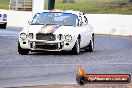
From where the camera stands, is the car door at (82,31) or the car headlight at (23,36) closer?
the car headlight at (23,36)

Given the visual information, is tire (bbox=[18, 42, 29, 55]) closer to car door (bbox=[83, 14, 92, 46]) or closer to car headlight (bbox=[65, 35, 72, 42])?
car headlight (bbox=[65, 35, 72, 42])

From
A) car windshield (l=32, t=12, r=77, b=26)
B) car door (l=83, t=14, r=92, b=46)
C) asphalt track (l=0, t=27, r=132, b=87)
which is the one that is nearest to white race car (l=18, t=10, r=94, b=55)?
car windshield (l=32, t=12, r=77, b=26)

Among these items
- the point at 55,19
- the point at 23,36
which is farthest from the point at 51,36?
the point at 55,19

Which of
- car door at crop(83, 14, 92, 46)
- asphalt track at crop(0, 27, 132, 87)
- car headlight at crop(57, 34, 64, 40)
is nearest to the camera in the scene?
asphalt track at crop(0, 27, 132, 87)

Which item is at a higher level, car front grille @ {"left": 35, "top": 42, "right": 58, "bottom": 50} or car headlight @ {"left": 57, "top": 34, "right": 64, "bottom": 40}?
car headlight @ {"left": 57, "top": 34, "right": 64, "bottom": 40}

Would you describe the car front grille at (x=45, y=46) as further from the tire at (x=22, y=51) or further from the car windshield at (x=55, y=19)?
the car windshield at (x=55, y=19)

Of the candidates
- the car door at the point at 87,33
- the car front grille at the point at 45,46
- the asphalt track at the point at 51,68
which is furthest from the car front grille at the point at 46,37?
the car door at the point at 87,33

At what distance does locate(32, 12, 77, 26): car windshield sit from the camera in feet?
61.0

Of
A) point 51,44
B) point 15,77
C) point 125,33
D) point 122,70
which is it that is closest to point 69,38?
point 51,44

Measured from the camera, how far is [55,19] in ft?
61.7

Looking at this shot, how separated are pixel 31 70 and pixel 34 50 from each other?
464cm

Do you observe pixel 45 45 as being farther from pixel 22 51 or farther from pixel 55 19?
pixel 55 19

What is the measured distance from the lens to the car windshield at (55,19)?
18.6 metres

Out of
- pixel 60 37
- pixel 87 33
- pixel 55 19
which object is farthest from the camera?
pixel 87 33
